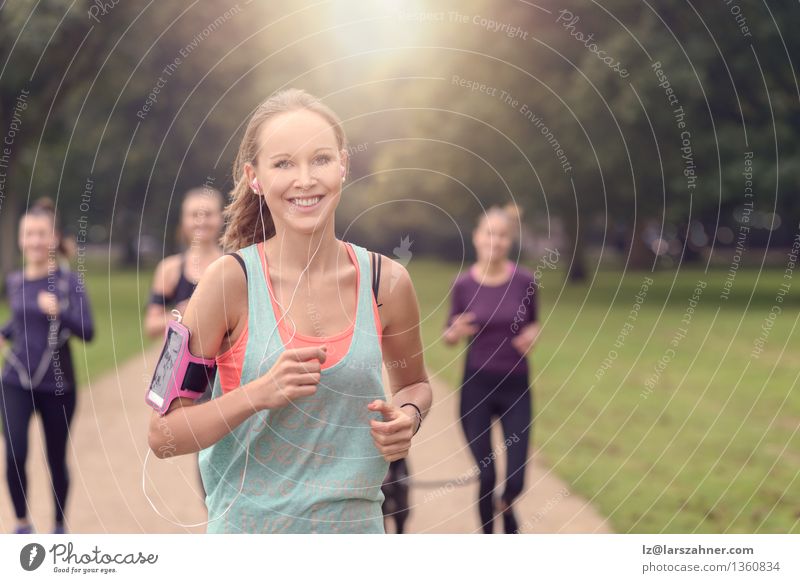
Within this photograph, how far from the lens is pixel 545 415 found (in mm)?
15461

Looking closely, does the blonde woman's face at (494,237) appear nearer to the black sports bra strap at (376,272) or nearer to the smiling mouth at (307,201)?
the black sports bra strap at (376,272)

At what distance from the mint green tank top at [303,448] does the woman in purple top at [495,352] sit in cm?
393

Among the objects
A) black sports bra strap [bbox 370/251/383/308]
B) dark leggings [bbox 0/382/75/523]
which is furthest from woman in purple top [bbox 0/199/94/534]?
black sports bra strap [bbox 370/251/383/308]

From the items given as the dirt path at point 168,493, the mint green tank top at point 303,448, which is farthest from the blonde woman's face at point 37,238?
the mint green tank top at point 303,448

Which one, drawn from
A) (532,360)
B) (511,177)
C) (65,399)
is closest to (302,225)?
(65,399)

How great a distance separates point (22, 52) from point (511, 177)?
1441cm

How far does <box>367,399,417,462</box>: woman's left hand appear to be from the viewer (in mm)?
3209

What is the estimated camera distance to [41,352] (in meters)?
7.59

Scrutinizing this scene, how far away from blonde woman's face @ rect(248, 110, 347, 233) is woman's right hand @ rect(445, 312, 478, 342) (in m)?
4.10

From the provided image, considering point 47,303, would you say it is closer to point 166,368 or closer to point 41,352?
point 41,352

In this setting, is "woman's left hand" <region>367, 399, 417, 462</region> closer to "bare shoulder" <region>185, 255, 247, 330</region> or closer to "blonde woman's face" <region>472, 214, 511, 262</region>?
"bare shoulder" <region>185, 255, 247, 330</region>

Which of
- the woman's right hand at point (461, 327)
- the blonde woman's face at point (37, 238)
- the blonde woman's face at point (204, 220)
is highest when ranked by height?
the blonde woman's face at point (37, 238)

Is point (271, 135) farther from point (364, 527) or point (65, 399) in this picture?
point (65, 399)

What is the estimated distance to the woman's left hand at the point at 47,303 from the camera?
7.59m
